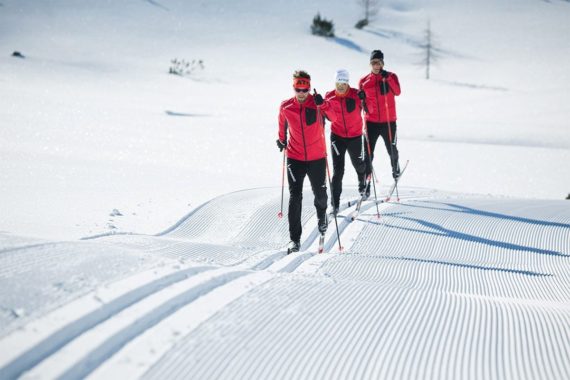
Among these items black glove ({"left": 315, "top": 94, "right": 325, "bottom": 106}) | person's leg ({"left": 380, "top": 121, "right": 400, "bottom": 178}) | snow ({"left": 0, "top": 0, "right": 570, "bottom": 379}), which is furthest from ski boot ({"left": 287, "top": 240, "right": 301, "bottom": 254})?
person's leg ({"left": 380, "top": 121, "right": 400, "bottom": 178})

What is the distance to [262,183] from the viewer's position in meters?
8.41

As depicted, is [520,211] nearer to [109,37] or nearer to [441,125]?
[441,125]

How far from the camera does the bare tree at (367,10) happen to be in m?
39.7

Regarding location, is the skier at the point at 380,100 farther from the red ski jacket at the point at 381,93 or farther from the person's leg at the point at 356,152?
the person's leg at the point at 356,152

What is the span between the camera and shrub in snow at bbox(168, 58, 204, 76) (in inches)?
1109

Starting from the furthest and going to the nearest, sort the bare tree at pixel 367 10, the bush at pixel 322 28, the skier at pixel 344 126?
1. the bare tree at pixel 367 10
2. the bush at pixel 322 28
3. the skier at pixel 344 126

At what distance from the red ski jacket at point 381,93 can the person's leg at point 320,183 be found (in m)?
1.75

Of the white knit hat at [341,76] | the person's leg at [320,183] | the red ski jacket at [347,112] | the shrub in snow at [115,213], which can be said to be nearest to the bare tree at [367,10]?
the red ski jacket at [347,112]

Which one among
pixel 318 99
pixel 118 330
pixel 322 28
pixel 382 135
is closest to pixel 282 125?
pixel 318 99

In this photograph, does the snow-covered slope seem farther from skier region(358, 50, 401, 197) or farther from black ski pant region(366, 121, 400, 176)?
skier region(358, 50, 401, 197)

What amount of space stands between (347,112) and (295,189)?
1295 millimetres

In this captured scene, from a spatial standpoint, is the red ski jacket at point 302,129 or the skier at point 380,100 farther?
the skier at point 380,100

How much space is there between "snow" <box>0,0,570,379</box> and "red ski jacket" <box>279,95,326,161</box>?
3.11 feet

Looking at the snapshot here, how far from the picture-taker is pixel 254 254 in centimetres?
466
